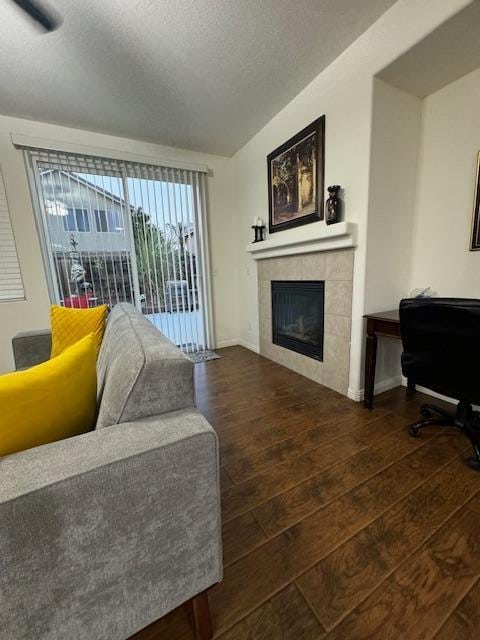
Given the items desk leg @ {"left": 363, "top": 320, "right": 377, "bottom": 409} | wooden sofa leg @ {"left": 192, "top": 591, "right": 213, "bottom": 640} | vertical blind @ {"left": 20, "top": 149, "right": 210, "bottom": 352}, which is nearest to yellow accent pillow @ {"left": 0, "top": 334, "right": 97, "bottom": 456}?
wooden sofa leg @ {"left": 192, "top": 591, "right": 213, "bottom": 640}

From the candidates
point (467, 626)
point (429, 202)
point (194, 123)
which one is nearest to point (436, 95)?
point (429, 202)

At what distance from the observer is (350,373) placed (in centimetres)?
218

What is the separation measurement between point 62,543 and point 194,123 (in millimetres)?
3252

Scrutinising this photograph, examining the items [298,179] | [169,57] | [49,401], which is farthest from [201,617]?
[169,57]

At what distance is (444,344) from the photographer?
1.43 m

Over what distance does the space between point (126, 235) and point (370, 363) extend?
2.80 metres

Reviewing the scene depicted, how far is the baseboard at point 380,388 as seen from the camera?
2135 millimetres

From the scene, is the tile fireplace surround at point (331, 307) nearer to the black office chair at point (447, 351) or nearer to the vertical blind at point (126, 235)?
the black office chair at point (447, 351)

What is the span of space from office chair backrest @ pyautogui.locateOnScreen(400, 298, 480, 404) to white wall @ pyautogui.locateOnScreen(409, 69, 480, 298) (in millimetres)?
744

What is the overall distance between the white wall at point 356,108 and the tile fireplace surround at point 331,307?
0.25 feet

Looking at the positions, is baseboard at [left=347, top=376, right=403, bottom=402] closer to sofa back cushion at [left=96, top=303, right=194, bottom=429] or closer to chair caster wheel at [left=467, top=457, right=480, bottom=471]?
chair caster wheel at [left=467, top=457, right=480, bottom=471]

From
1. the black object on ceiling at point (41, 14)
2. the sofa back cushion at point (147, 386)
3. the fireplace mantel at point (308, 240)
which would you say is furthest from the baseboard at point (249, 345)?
the black object on ceiling at point (41, 14)

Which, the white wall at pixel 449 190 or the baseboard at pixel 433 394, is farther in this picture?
the baseboard at pixel 433 394

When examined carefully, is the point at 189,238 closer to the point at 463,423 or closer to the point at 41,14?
the point at 41,14
